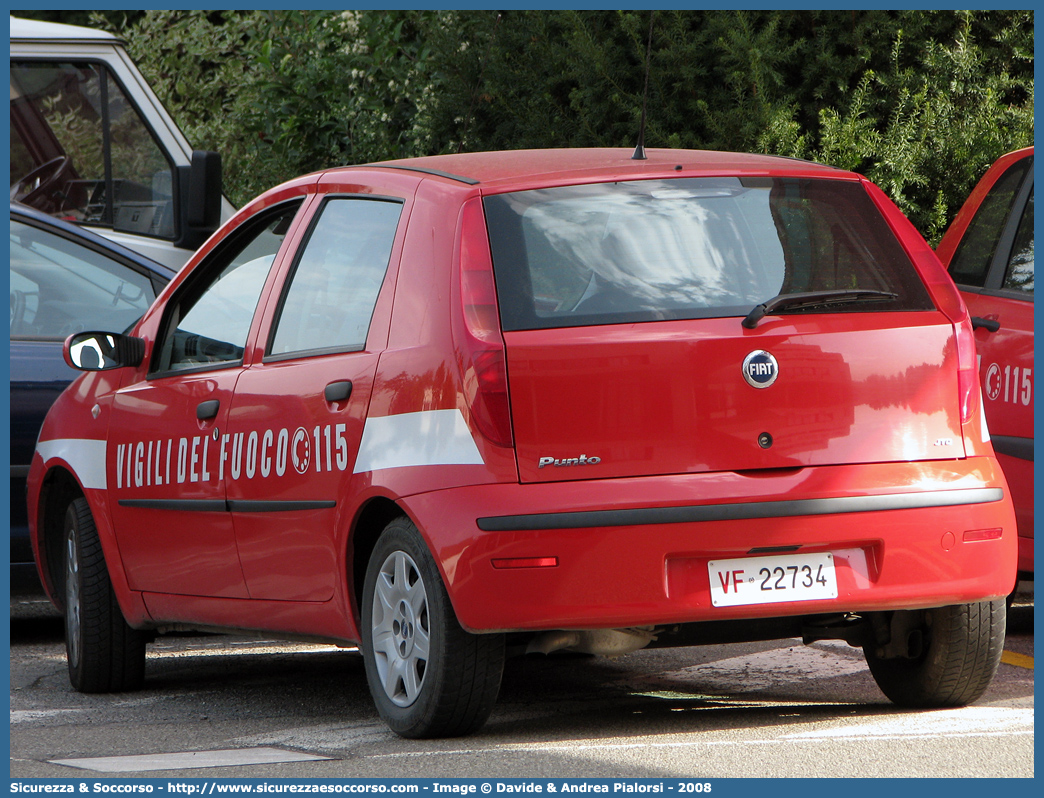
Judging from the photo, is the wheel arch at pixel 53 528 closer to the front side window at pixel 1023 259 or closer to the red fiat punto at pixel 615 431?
the red fiat punto at pixel 615 431

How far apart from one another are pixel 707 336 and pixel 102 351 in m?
2.47

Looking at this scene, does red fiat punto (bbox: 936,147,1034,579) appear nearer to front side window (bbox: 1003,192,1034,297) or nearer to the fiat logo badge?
front side window (bbox: 1003,192,1034,297)

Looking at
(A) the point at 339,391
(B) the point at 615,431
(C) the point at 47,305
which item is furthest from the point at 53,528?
(B) the point at 615,431

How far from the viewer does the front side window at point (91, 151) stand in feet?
32.6

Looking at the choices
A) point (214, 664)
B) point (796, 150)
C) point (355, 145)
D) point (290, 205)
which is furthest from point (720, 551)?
point (355, 145)

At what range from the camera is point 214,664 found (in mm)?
6875

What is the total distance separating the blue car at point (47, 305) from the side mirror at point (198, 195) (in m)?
1.37

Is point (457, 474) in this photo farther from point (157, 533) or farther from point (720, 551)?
point (157, 533)

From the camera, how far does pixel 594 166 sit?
4.87 m

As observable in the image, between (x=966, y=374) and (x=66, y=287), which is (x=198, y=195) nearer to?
(x=66, y=287)

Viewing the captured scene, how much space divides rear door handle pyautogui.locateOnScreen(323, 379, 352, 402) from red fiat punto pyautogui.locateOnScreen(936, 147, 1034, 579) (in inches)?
106

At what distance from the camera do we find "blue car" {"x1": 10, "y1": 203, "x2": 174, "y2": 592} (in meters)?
7.10

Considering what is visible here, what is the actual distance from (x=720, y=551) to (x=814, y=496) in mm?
293
